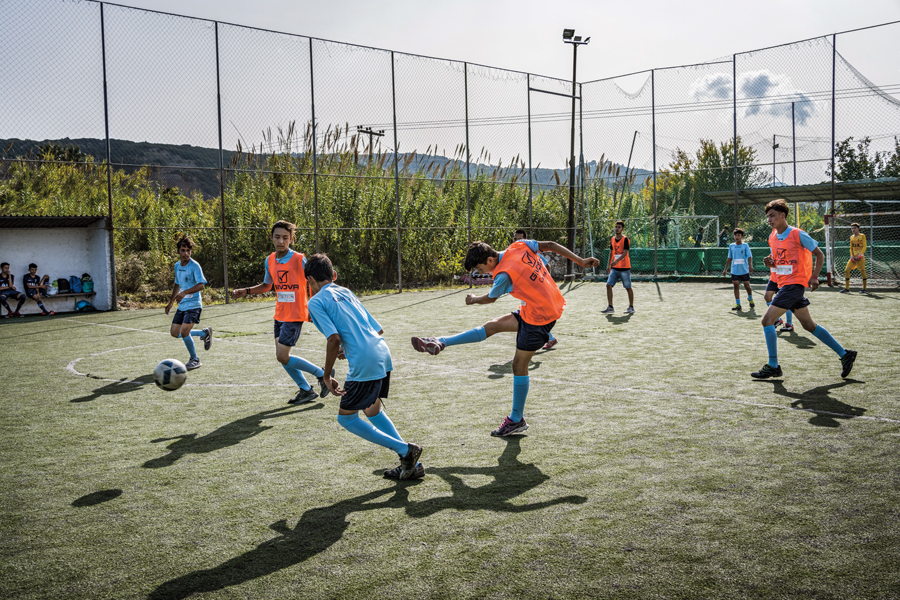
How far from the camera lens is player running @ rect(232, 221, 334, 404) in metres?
7.31

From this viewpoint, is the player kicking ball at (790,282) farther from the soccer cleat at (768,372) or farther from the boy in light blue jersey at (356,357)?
the boy in light blue jersey at (356,357)

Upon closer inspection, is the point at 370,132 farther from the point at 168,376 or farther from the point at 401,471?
the point at 401,471

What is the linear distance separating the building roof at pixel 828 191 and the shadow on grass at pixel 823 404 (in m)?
19.8

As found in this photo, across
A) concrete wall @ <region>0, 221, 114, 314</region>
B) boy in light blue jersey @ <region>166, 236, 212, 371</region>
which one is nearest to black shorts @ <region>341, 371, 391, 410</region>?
boy in light blue jersey @ <region>166, 236, 212, 371</region>

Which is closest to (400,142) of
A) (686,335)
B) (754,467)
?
(686,335)

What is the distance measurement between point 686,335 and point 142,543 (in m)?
9.74

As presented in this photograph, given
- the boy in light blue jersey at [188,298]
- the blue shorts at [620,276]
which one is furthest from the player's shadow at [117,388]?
the blue shorts at [620,276]

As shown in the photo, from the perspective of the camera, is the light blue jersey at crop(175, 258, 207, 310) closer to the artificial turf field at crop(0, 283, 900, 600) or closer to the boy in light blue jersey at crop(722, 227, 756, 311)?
the artificial turf field at crop(0, 283, 900, 600)

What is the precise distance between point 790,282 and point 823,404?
1.92 meters

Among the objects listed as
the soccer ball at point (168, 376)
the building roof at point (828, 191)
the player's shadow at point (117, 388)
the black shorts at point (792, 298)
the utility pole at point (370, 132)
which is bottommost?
the player's shadow at point (117, 388)

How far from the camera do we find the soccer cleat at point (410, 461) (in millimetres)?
4680

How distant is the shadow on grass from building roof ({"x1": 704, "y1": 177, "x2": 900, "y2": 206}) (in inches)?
779

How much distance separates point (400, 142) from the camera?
24.7 m

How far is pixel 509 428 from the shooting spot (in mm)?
5832
